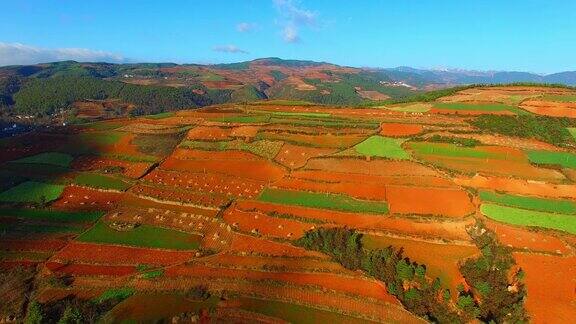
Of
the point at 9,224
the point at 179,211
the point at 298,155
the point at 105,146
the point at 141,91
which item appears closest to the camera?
the point at 9,224

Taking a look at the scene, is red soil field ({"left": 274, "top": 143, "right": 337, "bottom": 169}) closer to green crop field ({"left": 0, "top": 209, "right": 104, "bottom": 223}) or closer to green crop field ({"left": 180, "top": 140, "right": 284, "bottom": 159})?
green crop field ({"left": 180, "top": 140, "right": 284, "bottom": 159})

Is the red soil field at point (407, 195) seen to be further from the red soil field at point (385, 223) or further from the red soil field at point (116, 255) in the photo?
the red soil field at point (116, 255)

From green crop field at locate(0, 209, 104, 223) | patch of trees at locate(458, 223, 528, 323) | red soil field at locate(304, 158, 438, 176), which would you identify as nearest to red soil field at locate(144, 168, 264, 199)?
red soil field at locate(304, 158, 438, 176)

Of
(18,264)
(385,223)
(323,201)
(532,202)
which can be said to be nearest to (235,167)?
(323,201)

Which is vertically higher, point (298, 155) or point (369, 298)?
point (298, 155)

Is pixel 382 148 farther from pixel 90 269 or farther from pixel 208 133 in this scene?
pixel 90 269

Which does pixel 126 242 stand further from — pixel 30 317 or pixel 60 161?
pixel 60 161

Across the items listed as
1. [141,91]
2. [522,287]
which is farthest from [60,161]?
[141,91]
